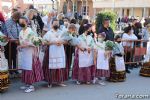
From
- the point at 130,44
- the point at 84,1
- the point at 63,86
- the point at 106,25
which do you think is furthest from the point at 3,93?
the point at 84,1

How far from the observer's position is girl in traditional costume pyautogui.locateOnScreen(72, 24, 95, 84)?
9.38m

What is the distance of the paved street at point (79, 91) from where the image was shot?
8164 mm

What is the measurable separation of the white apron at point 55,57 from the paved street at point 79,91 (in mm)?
595

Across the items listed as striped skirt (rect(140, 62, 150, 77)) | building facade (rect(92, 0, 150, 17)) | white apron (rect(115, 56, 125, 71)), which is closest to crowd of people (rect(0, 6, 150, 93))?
white apron (rect(115, 56, 125, 71))

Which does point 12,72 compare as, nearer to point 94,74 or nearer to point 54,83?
point 54,83

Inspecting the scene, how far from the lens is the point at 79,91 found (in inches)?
347

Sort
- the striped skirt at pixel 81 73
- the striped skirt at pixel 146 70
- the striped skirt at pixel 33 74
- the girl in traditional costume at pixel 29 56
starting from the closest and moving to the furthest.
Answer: the girl in traditional costume at pixel 29 56 < the striped skirt at pixel 33 74 < the striped skirt at pixel 81 73 < the striped skirt at pixel 146 70

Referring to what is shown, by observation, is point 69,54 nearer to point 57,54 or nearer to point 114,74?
point 57,54

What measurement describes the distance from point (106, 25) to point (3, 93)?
369 cm

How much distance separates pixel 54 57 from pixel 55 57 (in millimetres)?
26

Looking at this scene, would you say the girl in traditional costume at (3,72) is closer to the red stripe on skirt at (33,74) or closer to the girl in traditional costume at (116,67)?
the red stripe on skirt at (33,74)

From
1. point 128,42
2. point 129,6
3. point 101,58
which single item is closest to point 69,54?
→ point 101,58

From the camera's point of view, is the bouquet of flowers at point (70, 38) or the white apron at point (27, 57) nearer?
the white apron at point (27, 57)

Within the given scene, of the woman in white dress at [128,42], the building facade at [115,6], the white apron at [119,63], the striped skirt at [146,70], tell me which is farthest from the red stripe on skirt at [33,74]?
the building facade at [115,6]
